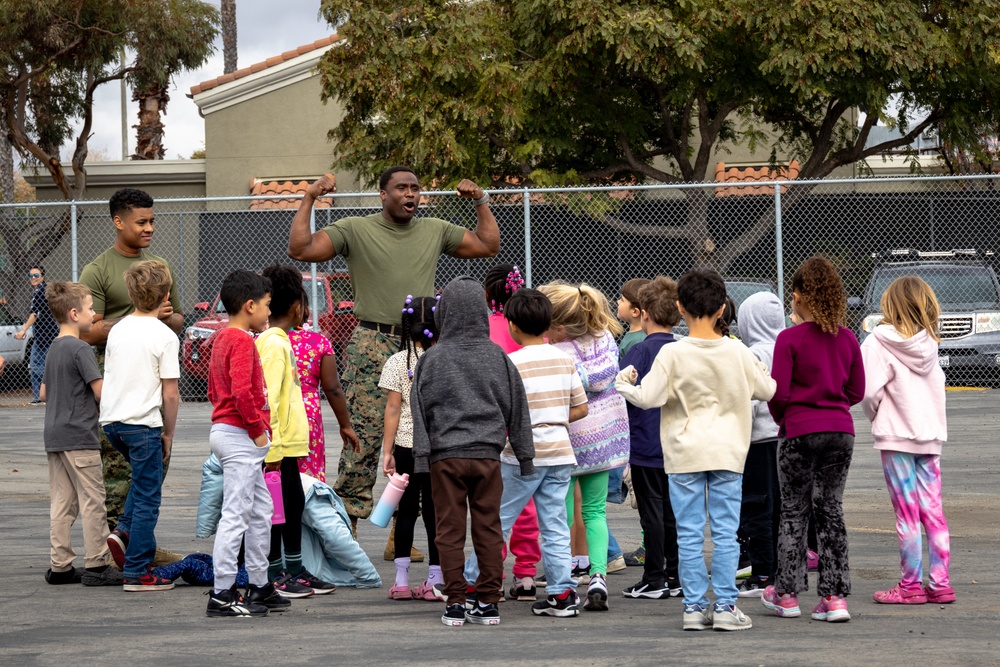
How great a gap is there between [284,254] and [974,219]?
9.98m

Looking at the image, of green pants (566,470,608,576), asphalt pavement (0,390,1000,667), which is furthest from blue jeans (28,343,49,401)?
green pants (566,470,608,576)

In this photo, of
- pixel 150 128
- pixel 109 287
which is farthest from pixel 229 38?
pixel 109 287

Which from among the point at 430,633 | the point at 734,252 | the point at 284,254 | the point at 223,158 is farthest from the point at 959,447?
the point at 223,158

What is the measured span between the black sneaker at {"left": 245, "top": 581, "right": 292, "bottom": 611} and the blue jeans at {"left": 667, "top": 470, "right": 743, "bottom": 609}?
193 centimetres

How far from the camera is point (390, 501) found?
6594mm

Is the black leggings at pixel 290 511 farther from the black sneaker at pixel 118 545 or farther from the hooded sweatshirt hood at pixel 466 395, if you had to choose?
the hooded sweatshirt hood at pixel 466 395

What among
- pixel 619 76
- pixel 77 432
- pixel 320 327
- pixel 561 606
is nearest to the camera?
pixel 561 606

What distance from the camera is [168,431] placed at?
6949 mm

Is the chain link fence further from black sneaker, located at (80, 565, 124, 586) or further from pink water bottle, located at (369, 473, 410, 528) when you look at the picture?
pink water bottle, located at (369, 473, 410, 528)

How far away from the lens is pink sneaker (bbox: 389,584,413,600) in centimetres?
663

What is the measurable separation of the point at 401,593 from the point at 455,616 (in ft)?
2.35

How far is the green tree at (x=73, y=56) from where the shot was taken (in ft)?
79.8

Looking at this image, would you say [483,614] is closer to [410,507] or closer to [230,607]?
[410,507]

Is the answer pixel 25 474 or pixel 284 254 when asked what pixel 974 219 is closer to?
pixel 284 254
